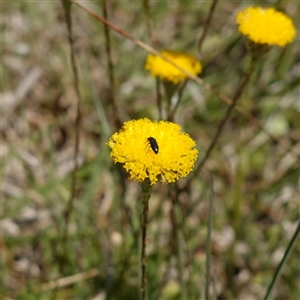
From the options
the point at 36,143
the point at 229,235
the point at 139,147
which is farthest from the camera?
the point at 36,143

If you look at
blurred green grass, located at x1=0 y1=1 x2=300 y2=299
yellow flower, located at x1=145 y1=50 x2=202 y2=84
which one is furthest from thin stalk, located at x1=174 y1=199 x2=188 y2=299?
yellow flower, located at x1=145 y1=50 x2=202 y2=84

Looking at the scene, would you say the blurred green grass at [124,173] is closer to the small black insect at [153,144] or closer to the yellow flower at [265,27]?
the yellow flower at [265,27]

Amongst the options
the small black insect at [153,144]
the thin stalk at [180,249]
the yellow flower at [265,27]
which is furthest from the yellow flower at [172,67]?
the small black insect at [153,144]

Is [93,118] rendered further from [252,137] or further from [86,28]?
[252,137]

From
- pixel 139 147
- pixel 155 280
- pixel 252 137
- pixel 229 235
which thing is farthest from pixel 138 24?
pixel 139 147

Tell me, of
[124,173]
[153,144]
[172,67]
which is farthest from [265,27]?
[124,173]
